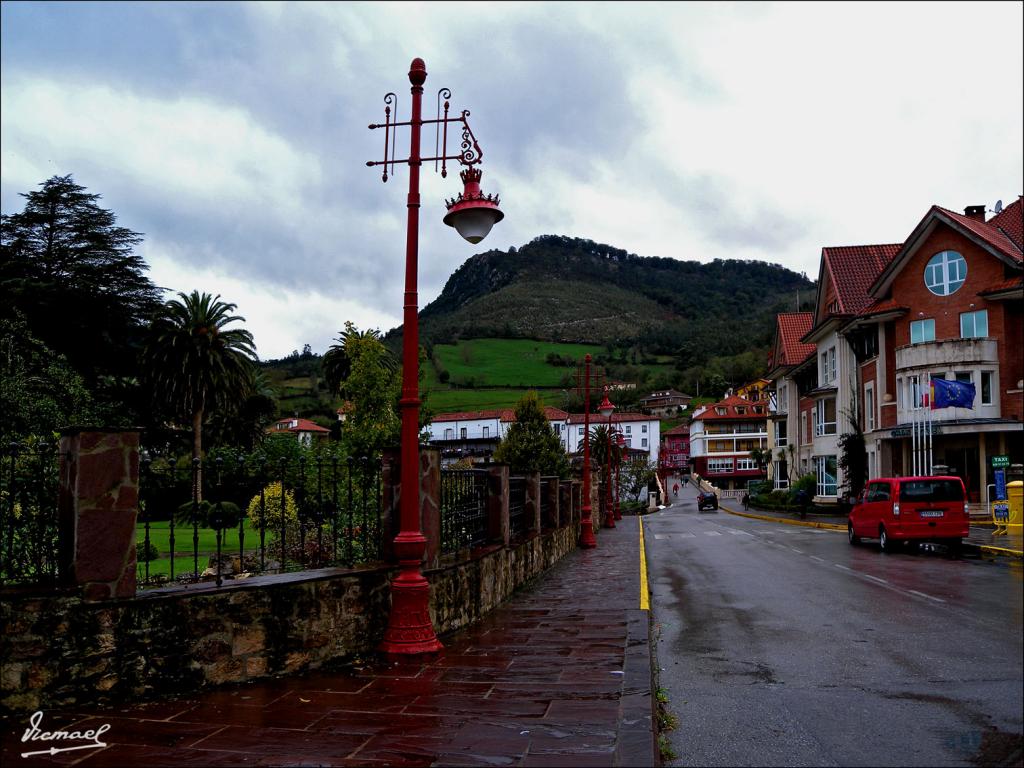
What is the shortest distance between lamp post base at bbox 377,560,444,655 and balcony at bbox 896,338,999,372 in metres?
30.6

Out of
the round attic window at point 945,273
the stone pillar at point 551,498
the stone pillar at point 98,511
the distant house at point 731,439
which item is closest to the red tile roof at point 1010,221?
the round attic window at point 945,273

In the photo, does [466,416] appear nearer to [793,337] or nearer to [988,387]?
[793,337]

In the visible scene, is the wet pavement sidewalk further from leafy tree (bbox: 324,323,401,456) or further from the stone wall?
leafy tree (bbox: 324,323,401,456)

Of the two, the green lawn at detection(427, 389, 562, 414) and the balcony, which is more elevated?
the green lawn at detection(427, 389, 562, 414)

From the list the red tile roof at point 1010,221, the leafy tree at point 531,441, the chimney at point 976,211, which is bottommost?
the leafy tree at point 531,441

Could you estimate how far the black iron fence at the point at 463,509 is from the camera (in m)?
9.82

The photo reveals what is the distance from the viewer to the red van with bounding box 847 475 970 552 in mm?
18047

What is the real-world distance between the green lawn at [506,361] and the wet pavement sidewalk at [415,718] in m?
101

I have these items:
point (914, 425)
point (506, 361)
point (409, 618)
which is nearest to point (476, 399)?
point (506, 361)

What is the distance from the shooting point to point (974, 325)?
32.0 metres

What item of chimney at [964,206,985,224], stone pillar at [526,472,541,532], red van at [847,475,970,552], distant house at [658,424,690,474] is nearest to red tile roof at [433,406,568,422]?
distant house at [658,424,690,474]

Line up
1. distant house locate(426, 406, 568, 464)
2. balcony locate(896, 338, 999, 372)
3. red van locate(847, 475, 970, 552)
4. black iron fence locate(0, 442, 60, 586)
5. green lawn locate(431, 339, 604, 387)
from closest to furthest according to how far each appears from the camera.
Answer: black iron fence locate(0, 442, 60, 586)
red van locate(847, 475, 970, 552)
balcony locate(896, 338, 999, 372)
distant house locate(426, 406, 568, 464)
green lawn locate(431, 339, 604, 387)

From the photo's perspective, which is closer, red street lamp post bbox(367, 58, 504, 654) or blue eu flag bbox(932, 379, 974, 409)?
red street lamp post bbox(367, 58, 504, 654)

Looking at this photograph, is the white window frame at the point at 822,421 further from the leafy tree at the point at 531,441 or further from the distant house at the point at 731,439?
the distant house at the point at 731,439
